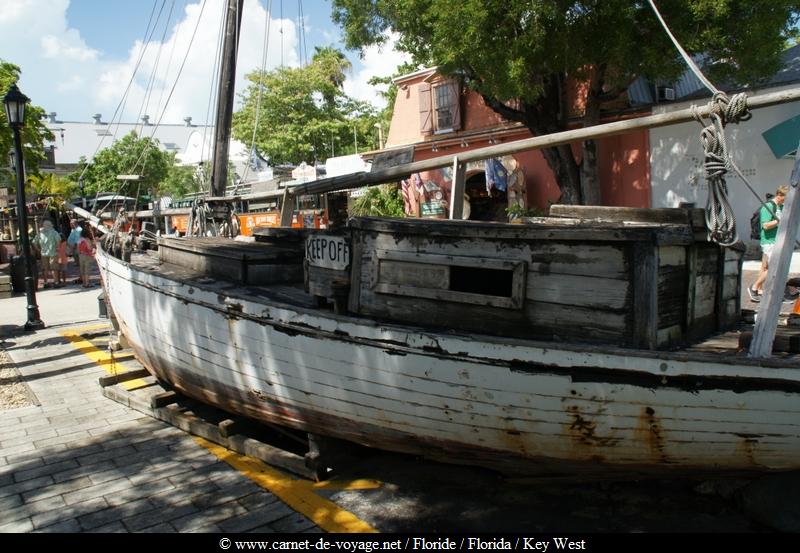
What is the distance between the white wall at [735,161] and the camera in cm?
1221

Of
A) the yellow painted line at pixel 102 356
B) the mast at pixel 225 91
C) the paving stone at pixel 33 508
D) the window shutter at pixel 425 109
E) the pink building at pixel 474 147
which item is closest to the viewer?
the paving stone at pixel 33 508

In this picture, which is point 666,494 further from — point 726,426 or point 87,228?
point 87,228

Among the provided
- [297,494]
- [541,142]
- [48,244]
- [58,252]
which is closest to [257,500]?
[297,494]

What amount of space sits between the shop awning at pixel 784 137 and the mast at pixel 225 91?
33.9 feet

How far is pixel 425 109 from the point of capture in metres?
19.2

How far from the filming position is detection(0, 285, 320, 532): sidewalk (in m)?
3.69

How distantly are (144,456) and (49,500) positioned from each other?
32.4 inches

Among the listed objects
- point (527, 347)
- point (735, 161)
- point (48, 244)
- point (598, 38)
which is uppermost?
point (598, 38)

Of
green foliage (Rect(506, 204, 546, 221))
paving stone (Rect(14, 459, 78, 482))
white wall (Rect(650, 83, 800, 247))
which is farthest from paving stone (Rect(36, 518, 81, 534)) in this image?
green foliage (Rect(506, 204, 546, 221))

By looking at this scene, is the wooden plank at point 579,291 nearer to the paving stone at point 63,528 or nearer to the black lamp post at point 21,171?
the paving stone at point 63,528

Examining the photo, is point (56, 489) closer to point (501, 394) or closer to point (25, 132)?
point (501, 394)

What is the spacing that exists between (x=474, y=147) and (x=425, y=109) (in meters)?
2.34

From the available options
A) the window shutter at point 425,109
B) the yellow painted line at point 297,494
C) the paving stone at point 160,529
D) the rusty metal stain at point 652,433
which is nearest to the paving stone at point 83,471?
the yellow painted line at point 297,494

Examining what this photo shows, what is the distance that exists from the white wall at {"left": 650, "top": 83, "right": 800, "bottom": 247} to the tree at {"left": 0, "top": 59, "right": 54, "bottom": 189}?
15340 millimetres
